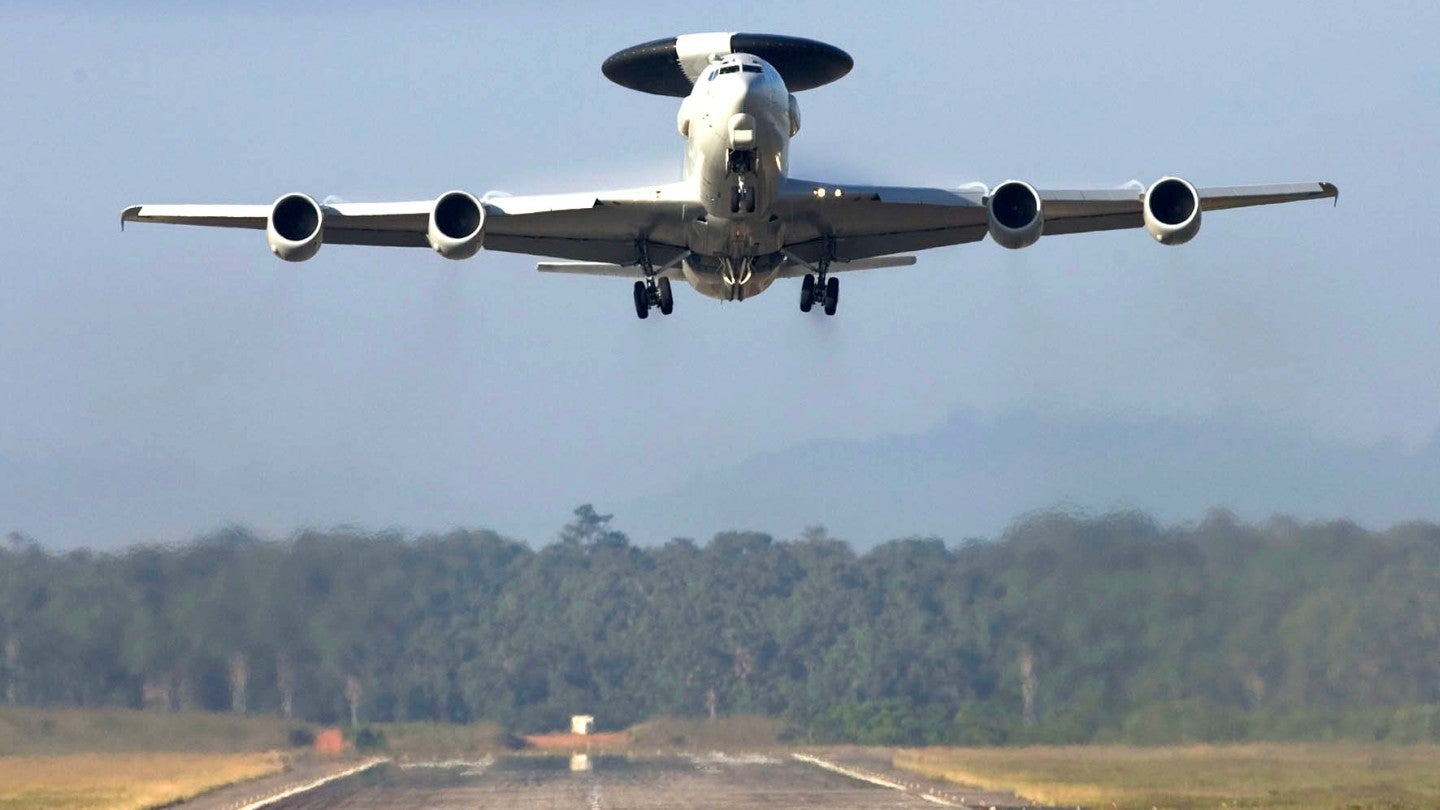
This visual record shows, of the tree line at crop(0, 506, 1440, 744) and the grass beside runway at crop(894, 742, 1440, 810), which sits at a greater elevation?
the tree line at crop(0, 506, 1440, 744)

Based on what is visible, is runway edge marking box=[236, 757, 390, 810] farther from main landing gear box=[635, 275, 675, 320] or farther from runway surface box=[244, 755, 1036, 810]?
main landing gear box=[635, 275, 675, 320]

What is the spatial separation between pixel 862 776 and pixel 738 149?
89.7ft

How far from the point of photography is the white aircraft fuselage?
32.3 meters

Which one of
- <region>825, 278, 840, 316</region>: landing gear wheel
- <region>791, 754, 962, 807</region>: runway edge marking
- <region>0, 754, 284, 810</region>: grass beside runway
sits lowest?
<region>791, 754, 962, 807</region>: runway edge marking

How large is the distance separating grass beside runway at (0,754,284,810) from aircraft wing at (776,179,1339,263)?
20379mm

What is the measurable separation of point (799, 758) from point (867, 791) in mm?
13549

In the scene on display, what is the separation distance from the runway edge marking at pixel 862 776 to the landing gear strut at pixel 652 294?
45.2ft

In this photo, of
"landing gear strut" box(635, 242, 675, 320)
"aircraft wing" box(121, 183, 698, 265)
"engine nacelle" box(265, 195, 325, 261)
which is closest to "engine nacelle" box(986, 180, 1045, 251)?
"aircraft wing" box(121, 183, 698, 265)

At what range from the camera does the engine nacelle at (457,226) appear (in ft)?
111

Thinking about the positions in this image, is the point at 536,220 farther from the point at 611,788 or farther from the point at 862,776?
the point at 862,776

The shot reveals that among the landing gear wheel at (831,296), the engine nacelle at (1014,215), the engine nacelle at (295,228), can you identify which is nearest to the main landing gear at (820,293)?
the landing gear wheel at (831,296)

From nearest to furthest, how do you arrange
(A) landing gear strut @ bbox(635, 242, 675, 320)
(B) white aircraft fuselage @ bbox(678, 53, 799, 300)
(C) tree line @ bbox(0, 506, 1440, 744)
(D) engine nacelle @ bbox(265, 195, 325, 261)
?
(B) white aircraft fuselage @ bbox(678, 53, 799, 300), (D) engine nacelle @ bbox(265, 195, 325, 261), (A) landing gear strut @ bbox(635, 242, 675, 320), (C) tree line @ bbox(0, 506, 1440, 744)

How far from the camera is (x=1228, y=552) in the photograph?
4550cm

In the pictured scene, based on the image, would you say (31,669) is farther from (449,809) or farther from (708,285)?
(708,285)
